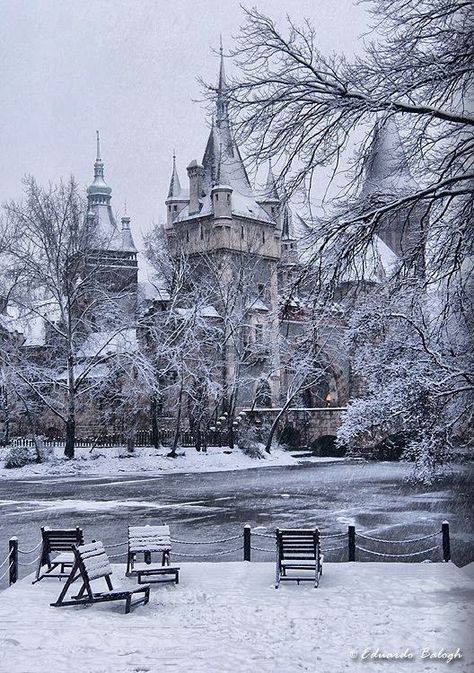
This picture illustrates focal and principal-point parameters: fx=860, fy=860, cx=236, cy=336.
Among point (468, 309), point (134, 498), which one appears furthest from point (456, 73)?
point (134, 498)

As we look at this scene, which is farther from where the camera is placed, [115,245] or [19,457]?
[115,245]

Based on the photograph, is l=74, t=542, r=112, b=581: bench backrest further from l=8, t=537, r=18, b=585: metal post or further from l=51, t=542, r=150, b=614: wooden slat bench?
l=8, t=537, r=18, b=585: metal post

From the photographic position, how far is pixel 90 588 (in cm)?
777

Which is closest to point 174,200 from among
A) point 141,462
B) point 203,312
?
point 203,312

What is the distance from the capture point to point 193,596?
798 cm

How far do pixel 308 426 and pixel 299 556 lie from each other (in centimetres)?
2314

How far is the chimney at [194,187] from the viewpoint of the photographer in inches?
1531

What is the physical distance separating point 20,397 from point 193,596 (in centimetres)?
1879

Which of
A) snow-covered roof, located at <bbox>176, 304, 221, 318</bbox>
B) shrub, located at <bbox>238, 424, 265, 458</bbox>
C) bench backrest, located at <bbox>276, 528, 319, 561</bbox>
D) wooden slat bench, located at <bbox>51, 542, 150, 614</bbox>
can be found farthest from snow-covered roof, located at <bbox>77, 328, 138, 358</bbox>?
wooden slat bench, located at <bbox>51, 542, 150, 614</bbox>

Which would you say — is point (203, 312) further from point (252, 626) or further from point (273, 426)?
point (252, 626)

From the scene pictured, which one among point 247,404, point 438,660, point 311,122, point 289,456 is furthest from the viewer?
point 247,404

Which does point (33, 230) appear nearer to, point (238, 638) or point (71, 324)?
point (71, 324)

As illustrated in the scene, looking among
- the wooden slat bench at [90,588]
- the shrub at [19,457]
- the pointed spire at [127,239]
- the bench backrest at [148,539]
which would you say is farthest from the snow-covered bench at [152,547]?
the pointed spire at [127,239]

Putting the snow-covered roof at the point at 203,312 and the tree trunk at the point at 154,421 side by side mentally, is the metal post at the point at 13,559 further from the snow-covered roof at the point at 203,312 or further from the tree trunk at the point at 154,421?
the snow-covered roof at the point at 203,312
